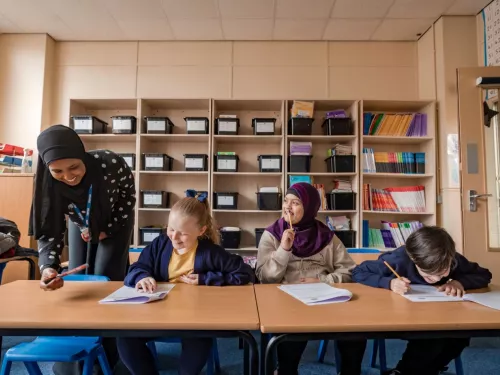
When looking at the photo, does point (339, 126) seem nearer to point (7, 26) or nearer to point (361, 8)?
point (361, 8)

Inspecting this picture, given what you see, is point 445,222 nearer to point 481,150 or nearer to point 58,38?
point 481,150

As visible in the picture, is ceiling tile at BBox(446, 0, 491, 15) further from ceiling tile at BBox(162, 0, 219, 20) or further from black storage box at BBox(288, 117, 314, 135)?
ceiling tile at BBox(162, 0, 219, 20)

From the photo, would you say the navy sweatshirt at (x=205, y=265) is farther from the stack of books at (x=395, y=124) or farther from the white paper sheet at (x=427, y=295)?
the stack of books at (x=395, y=124)

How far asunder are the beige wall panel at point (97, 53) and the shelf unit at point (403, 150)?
2546 millimetres

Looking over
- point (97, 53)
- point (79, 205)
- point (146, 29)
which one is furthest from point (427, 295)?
point (97, 53)

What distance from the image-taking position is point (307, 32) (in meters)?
3.41

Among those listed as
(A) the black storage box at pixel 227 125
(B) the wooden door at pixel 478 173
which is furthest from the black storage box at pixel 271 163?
(B) the wooden door at pixel 478 173

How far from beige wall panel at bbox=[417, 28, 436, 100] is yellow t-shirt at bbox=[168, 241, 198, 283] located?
9.88 feet

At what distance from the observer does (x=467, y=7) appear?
3.00m

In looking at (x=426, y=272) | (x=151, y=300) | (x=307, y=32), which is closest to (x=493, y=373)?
(x=426, y=272)

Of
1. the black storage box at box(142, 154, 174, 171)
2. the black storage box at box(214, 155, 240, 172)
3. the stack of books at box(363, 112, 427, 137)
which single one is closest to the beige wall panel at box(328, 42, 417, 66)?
the stack of books at box(363, 112, 427, 137)

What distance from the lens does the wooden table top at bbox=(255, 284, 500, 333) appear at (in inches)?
34.0

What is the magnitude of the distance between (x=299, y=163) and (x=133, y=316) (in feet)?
8.30

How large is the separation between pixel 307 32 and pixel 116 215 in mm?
2812
